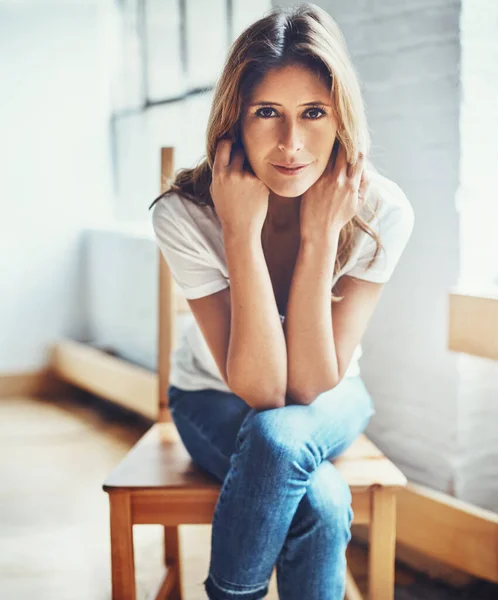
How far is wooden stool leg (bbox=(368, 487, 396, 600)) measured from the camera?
38.9 inches

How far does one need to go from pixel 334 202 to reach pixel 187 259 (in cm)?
26

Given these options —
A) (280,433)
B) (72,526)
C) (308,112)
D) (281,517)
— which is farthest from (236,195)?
(72,526)

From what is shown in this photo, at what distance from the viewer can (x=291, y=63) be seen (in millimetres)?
958

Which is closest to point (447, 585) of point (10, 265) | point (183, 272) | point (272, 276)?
point (272, 276)

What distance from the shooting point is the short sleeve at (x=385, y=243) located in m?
1.07

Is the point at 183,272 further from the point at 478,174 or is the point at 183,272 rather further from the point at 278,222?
the point at 478,174

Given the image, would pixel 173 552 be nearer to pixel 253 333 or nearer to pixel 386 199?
pixel 253 333

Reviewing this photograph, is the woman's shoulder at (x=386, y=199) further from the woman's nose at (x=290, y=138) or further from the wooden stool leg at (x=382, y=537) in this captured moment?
the wooden stool leg at (x=382, y=537)

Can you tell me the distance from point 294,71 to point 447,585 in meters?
1.07

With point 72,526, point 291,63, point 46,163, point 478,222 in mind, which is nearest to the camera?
point 291,63

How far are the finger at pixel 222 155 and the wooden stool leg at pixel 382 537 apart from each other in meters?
0.55

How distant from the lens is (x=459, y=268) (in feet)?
4.12

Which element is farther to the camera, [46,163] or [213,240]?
[46,163]

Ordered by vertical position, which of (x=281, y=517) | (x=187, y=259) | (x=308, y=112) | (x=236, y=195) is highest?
(x=308, y=112)
